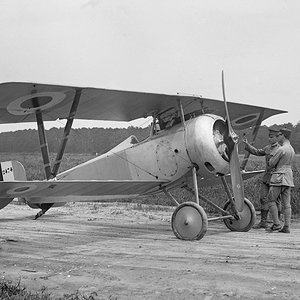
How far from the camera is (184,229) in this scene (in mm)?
8844

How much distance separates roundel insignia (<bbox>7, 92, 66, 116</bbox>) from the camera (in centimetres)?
834

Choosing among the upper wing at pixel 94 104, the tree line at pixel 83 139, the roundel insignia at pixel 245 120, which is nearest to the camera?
the upper wing at pixel 94 104

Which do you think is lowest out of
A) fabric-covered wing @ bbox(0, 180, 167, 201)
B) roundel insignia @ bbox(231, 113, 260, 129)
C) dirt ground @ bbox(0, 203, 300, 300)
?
dirt ground @ bbox(0, 203, 300, 300)

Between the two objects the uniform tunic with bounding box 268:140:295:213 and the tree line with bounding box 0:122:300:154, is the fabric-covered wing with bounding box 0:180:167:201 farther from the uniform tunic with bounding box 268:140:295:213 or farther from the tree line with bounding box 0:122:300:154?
A: the uniform tunic with bounding box 268:140:295:213

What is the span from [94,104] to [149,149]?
1416 millimetres

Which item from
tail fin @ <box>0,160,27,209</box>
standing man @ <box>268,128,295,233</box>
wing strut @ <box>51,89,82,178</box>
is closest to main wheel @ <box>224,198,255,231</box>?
standing man @ <box>268,128,295,233</box>

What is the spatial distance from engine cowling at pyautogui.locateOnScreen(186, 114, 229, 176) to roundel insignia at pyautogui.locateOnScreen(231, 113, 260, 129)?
2.79m

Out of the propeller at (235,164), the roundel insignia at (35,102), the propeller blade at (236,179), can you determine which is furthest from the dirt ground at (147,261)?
the roundel insignia at (35,102)

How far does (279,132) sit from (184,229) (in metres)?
2.91

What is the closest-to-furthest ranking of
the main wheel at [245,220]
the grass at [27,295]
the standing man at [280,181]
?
1. the grass at [27,295]
2. the standing man at [280,181]
3. the main wheel at [245,220]

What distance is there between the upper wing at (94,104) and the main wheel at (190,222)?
2216 mm

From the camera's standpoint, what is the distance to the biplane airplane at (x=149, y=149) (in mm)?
8516

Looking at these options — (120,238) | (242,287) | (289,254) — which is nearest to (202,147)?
(120,238)

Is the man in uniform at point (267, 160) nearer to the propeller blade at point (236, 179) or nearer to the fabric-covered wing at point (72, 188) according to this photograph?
the propeller blade at point (236, 179)
